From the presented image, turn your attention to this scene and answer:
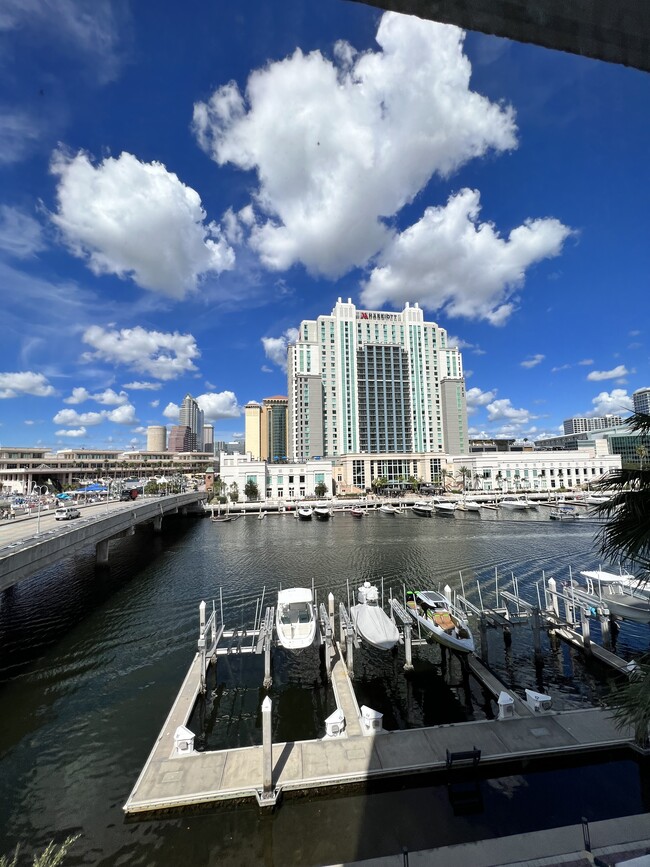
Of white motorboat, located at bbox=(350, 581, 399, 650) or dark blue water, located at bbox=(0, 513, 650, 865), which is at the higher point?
white motorboat, located at bbox=(350, 581, 399, 650)

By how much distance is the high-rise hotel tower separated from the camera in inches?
5871

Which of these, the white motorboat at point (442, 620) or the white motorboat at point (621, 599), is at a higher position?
the white motorboat at point (621, 599)

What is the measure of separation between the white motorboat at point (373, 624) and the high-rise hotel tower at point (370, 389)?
400 ft

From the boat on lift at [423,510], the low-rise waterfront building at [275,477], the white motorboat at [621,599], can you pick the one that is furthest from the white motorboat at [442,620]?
the low-rise waterfront building at [275,477]

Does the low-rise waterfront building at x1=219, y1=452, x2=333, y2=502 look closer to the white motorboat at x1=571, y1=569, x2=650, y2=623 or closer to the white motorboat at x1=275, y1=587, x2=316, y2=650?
the white motorboat at x1=275, y1=587, x2=316, y2=650

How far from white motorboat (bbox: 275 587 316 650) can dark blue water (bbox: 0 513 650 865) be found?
6.99 feet

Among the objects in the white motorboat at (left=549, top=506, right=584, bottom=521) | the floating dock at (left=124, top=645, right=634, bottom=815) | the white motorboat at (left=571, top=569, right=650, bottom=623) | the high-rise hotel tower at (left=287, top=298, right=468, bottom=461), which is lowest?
the floating dock at (left=124, top=645, right=634, bottom=815)

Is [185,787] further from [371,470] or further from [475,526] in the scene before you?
[371,470]

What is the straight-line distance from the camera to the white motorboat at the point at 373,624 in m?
20.8

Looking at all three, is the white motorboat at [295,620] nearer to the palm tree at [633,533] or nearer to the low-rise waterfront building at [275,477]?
the palm tree at [633,533]

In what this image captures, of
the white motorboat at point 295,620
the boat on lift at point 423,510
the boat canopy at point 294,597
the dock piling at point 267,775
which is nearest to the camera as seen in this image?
the dock piling at point 267,775

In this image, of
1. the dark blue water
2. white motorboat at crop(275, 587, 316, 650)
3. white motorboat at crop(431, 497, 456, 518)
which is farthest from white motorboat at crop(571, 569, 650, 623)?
white motorboat at crop(431, 497, 456, 518)

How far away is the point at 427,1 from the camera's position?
3.80m

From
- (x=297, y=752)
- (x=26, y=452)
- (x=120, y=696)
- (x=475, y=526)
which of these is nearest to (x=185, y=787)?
(x=297, y=752)
